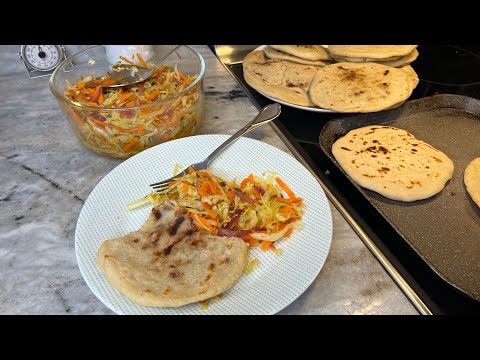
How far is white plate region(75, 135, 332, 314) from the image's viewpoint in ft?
3.80

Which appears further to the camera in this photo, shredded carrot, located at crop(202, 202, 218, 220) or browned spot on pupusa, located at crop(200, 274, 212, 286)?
shredded carrot, located at crop(202, 202, 218, 220)

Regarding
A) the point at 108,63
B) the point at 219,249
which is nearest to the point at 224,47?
the point at 108,63

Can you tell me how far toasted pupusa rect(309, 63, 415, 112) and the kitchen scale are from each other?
142cm

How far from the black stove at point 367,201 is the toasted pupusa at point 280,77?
0.08 metres

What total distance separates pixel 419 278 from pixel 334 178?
1.73 ft

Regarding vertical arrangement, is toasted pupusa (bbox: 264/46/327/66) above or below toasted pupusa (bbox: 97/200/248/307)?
above

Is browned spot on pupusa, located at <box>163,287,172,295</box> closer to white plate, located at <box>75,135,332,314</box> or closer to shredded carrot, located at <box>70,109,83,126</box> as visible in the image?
white plate, located at <box>75,135,332,314</box>

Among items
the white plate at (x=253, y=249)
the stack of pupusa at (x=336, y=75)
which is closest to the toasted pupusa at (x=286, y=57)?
the stack of pupusa at (x=336, y=75)

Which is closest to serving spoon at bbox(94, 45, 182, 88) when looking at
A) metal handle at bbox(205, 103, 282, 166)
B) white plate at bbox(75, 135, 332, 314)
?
white plate at bbox(75, 135, 332, 314)

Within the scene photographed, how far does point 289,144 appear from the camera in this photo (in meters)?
1.90

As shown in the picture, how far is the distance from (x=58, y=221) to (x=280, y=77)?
1.31m

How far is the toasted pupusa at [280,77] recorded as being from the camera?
6.86 ft

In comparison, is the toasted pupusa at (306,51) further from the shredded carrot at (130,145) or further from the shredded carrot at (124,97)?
the shredded carrot at (130,145)
